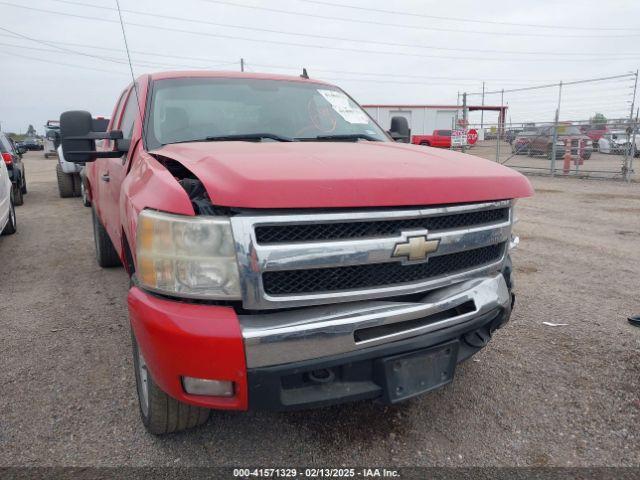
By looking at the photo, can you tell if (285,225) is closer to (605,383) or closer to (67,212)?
(605,383)

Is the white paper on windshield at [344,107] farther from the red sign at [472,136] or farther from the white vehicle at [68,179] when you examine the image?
the red sign at [472,136]

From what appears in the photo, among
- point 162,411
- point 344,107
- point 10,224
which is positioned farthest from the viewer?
point 10,224

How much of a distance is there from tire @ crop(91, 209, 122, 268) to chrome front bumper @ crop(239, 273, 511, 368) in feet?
11.9

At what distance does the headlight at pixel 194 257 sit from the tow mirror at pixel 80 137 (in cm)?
132

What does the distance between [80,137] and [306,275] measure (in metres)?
1.79

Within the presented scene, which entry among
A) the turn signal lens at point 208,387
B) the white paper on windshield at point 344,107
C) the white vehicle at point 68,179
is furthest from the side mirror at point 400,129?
the white vehicle at point 68,179

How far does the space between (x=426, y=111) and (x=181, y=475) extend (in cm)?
3357

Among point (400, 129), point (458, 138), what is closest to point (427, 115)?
point (458, 138)

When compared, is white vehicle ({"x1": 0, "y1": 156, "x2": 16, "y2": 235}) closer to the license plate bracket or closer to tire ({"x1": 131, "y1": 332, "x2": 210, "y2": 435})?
tire ({"x1": 131, "y1": 332, "x2": 210, "y2": 435})

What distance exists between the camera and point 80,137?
8.89 ft

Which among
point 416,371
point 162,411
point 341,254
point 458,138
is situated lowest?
point 162,411

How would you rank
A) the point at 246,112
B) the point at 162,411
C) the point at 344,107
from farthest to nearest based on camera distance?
the point at 344,107
the point at 246,112
the point at 162,411

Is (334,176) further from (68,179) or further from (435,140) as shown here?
(435,140)

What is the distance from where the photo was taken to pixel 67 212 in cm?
874
